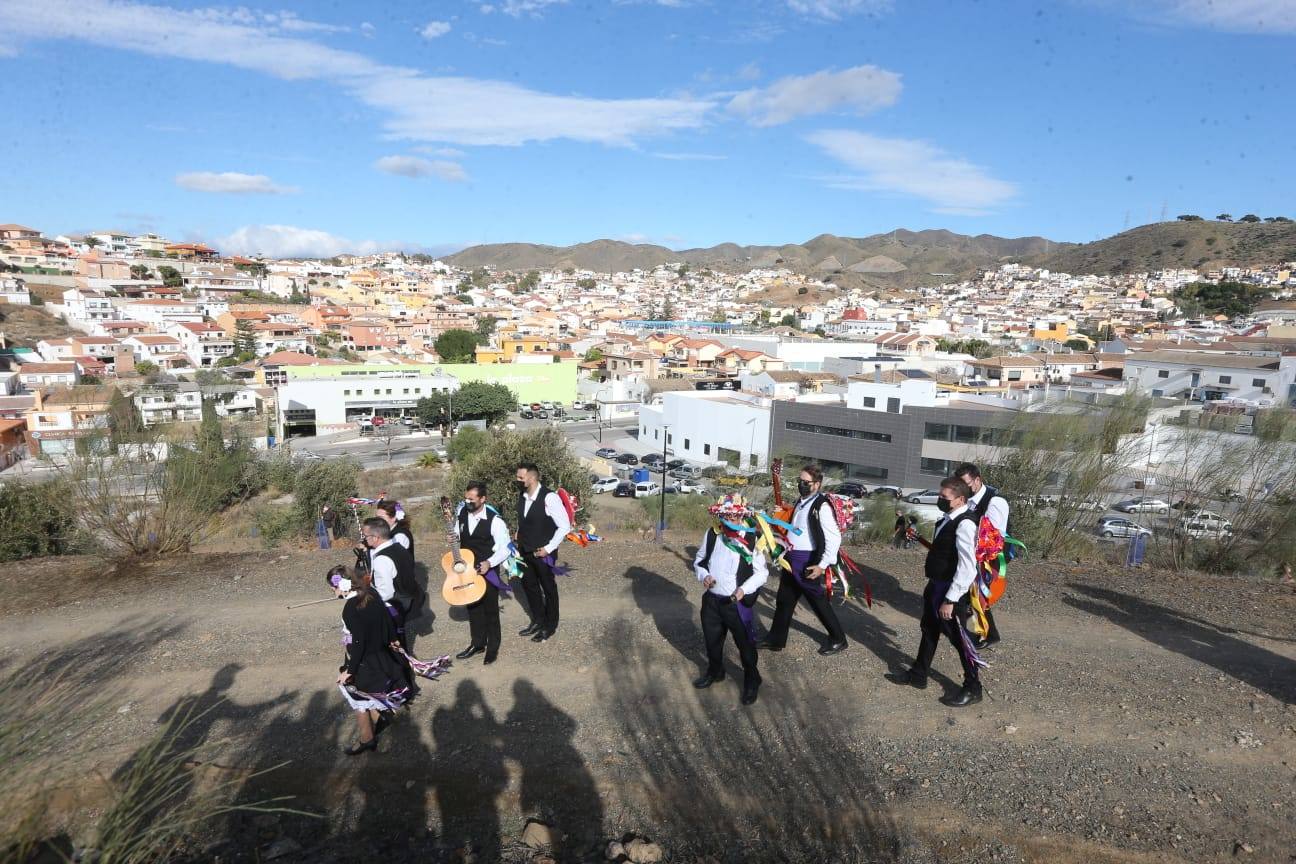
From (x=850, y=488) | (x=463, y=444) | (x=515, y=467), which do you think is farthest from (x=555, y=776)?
(x=463, y=444)

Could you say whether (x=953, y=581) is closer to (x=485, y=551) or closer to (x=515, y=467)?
(x=485, y=551)

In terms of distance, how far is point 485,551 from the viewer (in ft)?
18.9

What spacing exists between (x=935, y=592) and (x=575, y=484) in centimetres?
954

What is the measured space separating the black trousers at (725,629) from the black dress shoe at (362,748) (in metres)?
2.29

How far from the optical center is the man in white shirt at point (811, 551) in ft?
18.0

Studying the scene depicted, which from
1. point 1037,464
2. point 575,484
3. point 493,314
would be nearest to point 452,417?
point 575,484

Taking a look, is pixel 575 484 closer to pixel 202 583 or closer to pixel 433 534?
pixel 433 534

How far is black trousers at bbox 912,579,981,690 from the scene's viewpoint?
5080 millimetres

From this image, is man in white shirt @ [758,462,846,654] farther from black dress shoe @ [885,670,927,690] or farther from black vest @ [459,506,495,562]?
black vest @ [459,506,495,562]

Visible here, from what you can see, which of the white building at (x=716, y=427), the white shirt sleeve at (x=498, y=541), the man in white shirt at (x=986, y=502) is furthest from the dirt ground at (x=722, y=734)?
the white building at (x=716, y=427)

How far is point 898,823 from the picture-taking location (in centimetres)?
390

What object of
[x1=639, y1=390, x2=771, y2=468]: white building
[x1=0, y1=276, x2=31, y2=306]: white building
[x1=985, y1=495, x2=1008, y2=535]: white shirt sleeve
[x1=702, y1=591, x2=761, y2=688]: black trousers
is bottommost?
[x1=639, y1=390, x2=771, y2=468]: white building

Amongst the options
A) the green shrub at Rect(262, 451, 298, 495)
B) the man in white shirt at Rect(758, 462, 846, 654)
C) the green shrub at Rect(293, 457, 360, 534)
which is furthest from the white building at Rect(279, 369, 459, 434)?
the man in white shirt at Rect(758, 462, 846, 654)

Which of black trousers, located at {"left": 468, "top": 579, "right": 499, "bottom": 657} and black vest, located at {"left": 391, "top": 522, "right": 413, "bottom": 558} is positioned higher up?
black vest, located at {"left": 391, "top": 522, "right": 413, "bottom": 558}
